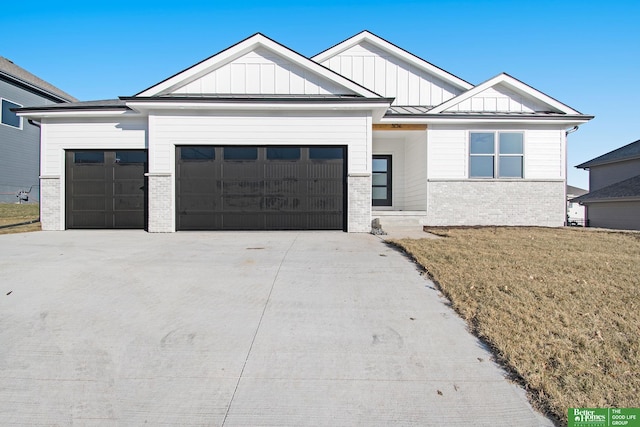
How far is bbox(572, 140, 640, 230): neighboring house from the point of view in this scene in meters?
18.1

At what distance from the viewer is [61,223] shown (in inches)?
440

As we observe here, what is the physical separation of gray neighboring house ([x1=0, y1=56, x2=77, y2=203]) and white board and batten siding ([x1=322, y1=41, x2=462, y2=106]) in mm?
19875

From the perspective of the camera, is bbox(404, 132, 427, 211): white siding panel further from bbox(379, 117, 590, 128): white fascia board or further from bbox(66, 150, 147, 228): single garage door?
bbox(66, 150, 147, 228): single garage door

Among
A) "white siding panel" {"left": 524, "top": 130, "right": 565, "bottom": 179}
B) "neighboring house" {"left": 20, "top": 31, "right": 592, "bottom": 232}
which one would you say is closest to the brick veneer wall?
"neighboring house" {"left": 20, "top": 31, "right": 592, "bottom": 232}

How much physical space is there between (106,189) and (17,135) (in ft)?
56.7

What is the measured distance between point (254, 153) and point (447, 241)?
6316 mm

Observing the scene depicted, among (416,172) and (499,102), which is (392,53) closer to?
(499,102)

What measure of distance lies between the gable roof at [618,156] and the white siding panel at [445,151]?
1694 centimetres

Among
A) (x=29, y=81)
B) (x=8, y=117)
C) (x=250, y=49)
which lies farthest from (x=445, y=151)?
(x=29, y=81)

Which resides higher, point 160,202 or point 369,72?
point 369,72

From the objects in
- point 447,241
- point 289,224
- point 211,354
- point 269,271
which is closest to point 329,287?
point 269,271

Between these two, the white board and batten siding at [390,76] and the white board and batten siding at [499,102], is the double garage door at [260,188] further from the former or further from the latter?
the white board and batten siding at [499,102]

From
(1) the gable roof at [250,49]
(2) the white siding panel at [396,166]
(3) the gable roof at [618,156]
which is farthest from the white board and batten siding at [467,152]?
(3) the gable roof at [618,156]

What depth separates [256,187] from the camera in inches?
420
